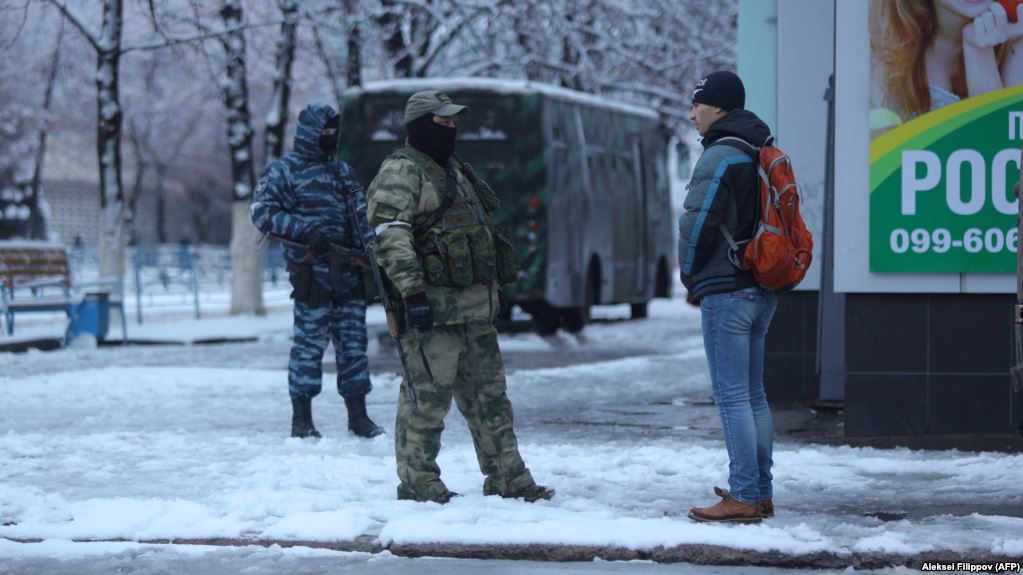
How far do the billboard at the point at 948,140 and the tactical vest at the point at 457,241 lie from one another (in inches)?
109

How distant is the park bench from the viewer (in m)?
18.2

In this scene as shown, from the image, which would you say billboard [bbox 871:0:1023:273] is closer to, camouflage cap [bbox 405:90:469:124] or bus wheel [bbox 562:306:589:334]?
camouflage cap [bbox 405:90:469:124]

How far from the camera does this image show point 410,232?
6891 mm

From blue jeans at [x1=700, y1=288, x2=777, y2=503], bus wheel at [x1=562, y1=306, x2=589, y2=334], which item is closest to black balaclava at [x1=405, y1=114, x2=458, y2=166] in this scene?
blue jeans at [x1=700, y1=288, x2=777, y2=503]

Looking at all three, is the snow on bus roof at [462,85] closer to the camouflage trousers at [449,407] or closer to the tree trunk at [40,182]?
the tree trunk at [40,182]

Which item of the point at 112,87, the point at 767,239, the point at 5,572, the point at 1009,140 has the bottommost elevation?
the point at 5,572

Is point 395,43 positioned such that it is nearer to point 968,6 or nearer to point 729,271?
point 968,6

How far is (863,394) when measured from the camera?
8.98 meters

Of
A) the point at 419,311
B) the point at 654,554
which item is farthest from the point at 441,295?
the point at 654,554

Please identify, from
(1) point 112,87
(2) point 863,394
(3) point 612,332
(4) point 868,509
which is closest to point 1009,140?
(2) point 863,394

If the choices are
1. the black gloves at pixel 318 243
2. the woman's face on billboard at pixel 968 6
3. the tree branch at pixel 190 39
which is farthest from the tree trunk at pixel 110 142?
the woman's face on billboard at pixel 968 6

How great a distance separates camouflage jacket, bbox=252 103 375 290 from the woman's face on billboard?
358 cm

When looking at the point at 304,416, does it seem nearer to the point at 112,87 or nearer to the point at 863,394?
the point at 863,394

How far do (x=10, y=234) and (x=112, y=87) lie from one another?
130ft
